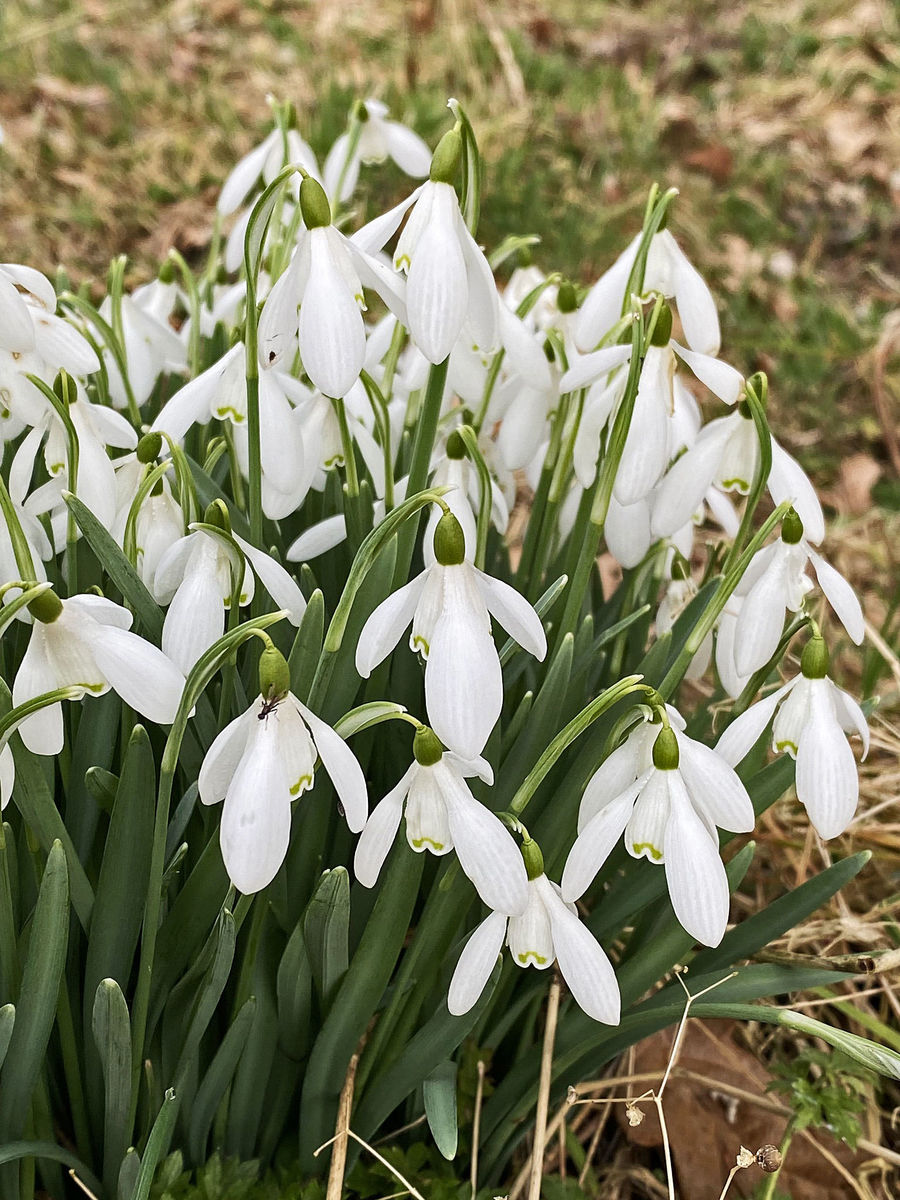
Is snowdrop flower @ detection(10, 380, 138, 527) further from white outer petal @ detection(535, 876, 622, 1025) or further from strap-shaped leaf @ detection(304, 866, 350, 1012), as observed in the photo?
white outer petal @ detection(535, 876, 622, 1025)

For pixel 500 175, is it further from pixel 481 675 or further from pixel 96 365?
pixel 481 675

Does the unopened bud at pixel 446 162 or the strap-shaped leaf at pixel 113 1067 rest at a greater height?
the unopened bud at pixel 446 162

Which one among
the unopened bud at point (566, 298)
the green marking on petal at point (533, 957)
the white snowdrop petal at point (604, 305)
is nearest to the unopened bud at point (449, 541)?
the green marking on petal at point (533, 957)

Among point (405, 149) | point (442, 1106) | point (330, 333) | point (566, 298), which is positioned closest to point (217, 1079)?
point (442, 1106)

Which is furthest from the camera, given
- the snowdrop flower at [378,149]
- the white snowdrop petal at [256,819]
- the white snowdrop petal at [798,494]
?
the snowdrop flower at [378,149]

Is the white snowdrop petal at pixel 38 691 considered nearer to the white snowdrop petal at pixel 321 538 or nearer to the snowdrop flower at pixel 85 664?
the snowdrop flower at pixel 85 664

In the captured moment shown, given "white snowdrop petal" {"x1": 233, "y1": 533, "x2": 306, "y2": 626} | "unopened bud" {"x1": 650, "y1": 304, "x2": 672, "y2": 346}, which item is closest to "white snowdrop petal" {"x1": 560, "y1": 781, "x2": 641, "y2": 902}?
"white snowdrop petal" {"x1": 233, "y1": 533, "x2": 306, "y2": 626}

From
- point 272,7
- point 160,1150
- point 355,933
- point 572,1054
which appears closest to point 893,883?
point 572,1054
